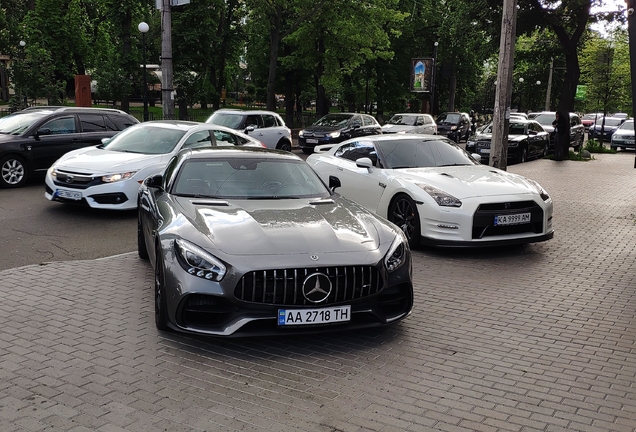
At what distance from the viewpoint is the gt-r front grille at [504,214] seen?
8.00m

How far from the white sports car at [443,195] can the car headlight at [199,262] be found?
418 centimetres

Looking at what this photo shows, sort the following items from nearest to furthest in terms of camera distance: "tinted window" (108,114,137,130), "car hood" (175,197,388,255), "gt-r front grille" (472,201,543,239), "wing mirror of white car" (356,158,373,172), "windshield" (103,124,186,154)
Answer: "car hood" (175,197,388,255), "gt-r front grille" (472,201,543,239), "wing mirror of white car" (356,158,373,172), "windshield" (103,124,186,154), "tinted window" (108,114,137,130)

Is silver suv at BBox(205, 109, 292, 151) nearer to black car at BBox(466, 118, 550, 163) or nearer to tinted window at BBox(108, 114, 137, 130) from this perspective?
tinted window at BBox(108, 114, 137, 130)

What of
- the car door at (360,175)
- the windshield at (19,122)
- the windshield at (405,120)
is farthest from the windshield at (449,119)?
the car door at (360,175)

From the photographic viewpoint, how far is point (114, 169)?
10.3 metres

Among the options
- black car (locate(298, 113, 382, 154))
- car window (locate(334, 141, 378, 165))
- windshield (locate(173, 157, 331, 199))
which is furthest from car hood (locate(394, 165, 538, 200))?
black car (locate(298, 113, 382, 154))

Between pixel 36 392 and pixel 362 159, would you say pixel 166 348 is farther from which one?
pixel 362 159

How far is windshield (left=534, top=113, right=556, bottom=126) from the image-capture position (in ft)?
106

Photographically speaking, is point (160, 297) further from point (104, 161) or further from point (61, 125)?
point (61, 125)

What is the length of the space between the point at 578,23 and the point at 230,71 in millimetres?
41561

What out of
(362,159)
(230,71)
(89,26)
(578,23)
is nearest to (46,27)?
(89,26)

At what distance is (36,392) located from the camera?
411cm

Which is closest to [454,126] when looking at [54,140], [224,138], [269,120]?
[269,120]

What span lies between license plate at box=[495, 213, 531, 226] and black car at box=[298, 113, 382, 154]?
17330 millimetres
